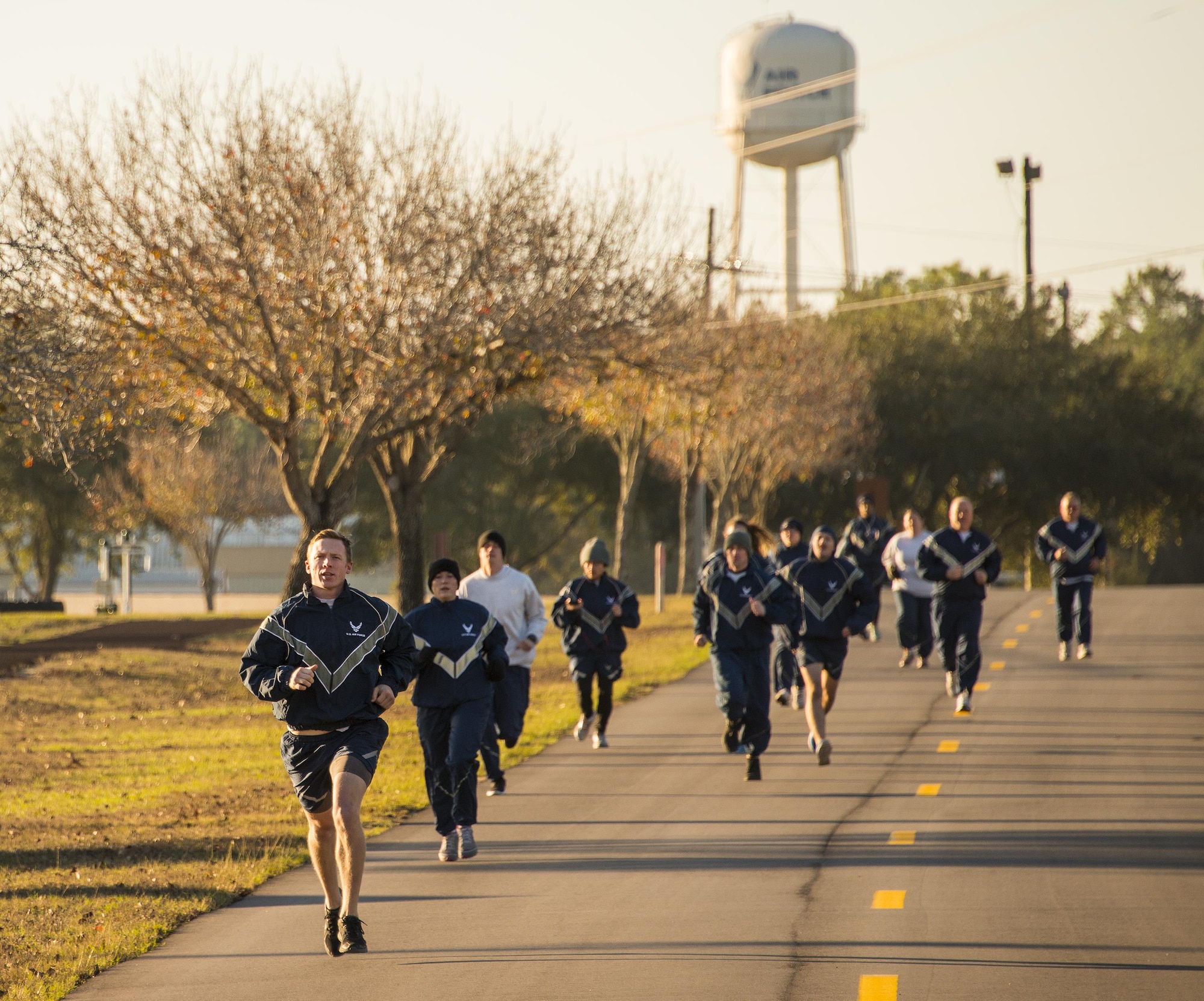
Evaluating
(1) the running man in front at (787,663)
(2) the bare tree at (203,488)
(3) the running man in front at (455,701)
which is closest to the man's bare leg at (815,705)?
(1) the running man in front at (787,663)

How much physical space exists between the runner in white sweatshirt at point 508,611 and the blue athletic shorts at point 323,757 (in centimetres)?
384

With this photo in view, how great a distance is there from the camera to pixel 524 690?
37.5ft

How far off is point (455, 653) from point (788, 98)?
45.5 metres

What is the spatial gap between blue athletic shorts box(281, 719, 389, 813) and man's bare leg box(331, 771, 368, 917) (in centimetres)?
10

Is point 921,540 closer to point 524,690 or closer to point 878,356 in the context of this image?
point 524,690

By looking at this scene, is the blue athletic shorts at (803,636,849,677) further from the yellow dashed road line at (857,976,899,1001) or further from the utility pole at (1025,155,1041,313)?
the utility pole at (1025,155,1041,313)

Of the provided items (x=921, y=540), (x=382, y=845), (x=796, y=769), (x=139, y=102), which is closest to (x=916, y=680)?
(x=921, y=540)

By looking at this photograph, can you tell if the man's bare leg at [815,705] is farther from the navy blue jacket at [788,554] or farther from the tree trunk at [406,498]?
the tree trunk at [406,498]

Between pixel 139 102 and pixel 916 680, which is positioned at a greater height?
pixel 139 102

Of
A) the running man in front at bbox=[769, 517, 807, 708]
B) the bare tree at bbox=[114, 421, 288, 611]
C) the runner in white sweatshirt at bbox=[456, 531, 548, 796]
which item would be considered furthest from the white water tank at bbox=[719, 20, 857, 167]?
the runner in white sweatshirt at bbox=[456, 531, 548, 796]

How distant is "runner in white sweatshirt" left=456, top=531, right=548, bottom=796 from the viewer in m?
11.0

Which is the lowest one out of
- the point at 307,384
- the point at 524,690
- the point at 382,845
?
the point at 382,845

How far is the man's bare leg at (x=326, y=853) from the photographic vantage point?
7.17 metres

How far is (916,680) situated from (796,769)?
584cm
